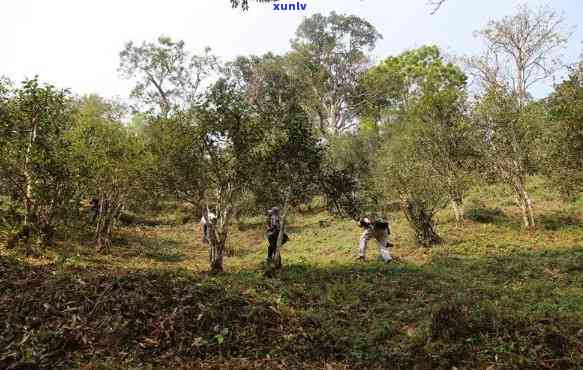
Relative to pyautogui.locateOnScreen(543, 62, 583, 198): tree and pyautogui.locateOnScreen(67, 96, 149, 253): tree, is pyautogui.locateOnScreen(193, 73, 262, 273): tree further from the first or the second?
pyautogui.locateOnScreen(543, 62, 583, 198): tree

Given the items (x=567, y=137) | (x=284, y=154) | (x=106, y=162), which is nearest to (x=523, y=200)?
(x=567, y=137)

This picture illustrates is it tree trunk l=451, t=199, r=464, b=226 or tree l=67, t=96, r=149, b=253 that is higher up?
tree l=67, t=96, r=149, b=253

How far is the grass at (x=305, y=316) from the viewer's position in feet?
21.1

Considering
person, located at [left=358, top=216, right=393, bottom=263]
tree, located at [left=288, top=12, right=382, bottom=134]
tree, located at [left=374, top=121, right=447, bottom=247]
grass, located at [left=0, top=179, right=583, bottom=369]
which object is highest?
tree, located at [left=288, top=12, right=382, bottom=134]

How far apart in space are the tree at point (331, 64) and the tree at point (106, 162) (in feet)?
83.9

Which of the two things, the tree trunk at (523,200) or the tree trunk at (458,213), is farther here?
the tree trunk at (458,213)

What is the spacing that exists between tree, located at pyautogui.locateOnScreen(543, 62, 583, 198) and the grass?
382 cm

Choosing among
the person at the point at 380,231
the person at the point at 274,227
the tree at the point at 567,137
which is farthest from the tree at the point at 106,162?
the tree at the point at 567,137

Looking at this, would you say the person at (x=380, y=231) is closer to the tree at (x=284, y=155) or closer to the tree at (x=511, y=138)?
the tree at (x=284, y=155)

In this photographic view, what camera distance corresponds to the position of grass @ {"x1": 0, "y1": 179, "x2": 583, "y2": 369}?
21.1 feet

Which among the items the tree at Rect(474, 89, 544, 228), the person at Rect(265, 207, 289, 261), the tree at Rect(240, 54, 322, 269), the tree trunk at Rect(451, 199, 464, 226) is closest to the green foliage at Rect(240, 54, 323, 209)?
the tree at Rect(240, 54, 322, 269)

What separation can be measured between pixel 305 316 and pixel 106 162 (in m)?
9.68

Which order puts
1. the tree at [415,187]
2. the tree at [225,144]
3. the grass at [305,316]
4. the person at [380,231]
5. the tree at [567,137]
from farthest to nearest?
1. the tree at [415,187]
2. the tree at [567,137]
3. the person at [380,231]
4. the tree at [225,144]
5. the grass at [305,316]

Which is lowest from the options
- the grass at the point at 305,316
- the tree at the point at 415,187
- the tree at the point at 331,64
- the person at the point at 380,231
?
the grass at the point at 305,316
